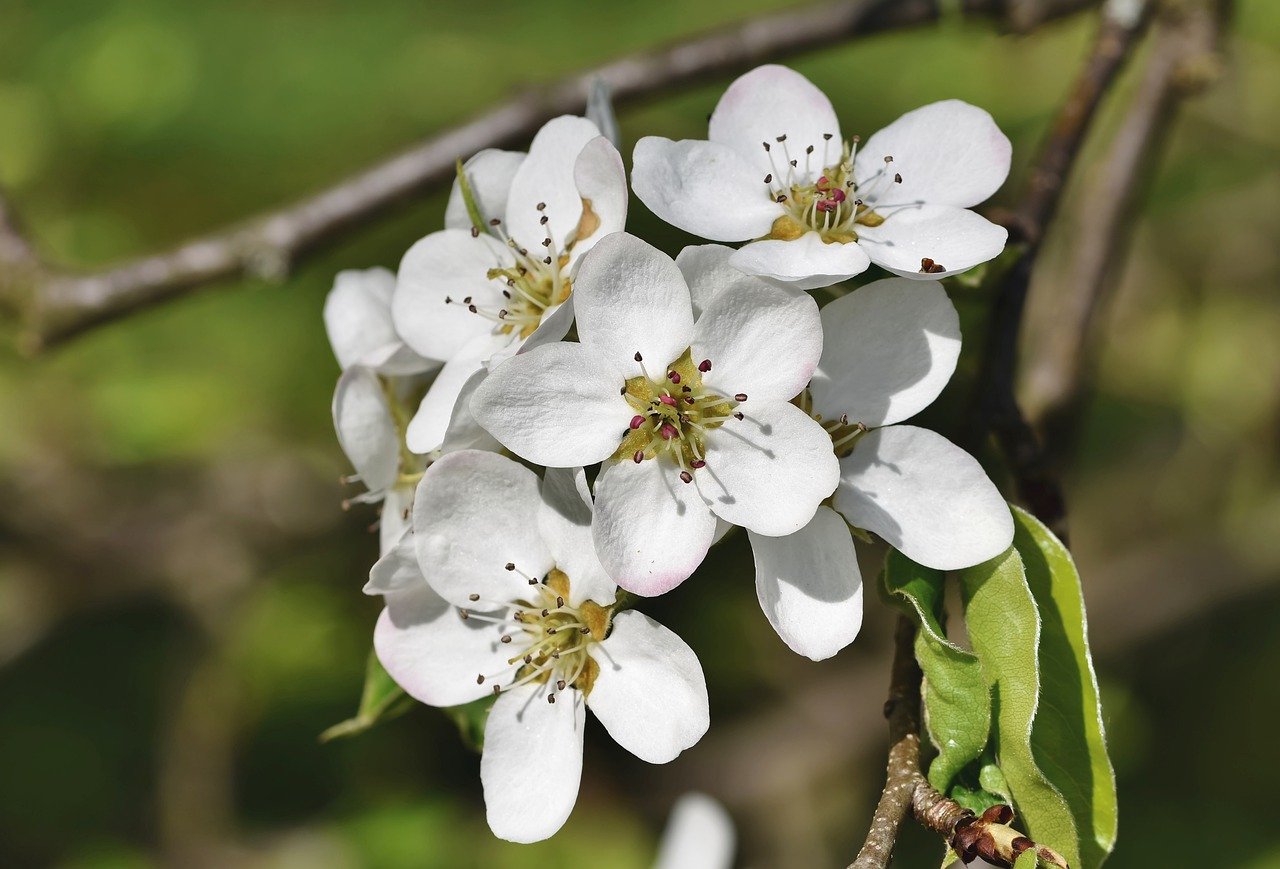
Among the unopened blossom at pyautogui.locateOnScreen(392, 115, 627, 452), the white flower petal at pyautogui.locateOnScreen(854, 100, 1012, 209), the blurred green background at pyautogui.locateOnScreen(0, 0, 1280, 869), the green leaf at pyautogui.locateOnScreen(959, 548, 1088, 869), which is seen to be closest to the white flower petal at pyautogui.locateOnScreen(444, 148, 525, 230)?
the unopened blossom at pyautogui.locateOnScreen(392, 115, 627, 452)

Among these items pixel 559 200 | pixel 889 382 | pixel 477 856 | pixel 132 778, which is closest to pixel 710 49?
pixel 559 200

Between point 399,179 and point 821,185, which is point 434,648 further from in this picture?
point 399,179

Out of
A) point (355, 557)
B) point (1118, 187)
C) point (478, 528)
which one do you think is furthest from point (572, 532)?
point (355, 557)

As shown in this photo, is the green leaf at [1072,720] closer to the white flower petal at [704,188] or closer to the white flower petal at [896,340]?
the white flower petal at [896,340]

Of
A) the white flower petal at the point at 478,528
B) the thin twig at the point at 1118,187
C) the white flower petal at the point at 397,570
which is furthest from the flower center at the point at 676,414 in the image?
the thin twig at the point at 1118,187

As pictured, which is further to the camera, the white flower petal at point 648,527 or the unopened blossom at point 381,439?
the unopened blossom at point 381,439

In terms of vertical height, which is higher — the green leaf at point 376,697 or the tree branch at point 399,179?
the tree branch at point 399,179

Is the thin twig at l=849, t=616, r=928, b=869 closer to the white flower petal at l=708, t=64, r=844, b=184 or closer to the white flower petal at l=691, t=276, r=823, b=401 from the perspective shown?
the white flower petal at l=691, t=276, r=823, b=401
